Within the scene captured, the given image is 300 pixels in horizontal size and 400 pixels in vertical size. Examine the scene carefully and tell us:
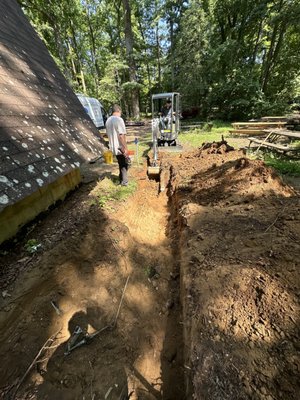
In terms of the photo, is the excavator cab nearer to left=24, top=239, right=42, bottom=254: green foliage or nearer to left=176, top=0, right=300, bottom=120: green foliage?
left=24, top=239, right=42, bottom=254: green foliage

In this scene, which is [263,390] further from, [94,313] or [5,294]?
[5,294]

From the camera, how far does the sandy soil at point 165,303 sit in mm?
1817

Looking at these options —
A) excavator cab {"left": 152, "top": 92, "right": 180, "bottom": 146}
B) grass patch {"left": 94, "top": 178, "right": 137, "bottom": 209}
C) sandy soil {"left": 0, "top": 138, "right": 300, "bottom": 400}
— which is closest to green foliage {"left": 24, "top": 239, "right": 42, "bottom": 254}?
sandy soil {"left": 0, "top": 138, "right": 300, "bottom": 400}

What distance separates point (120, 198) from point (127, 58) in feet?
61.5

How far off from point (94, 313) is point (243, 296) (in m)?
1.97

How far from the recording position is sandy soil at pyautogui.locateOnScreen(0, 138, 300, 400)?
182 cm

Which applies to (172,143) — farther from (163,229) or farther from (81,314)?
(81,314)

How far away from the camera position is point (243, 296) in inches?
86.2

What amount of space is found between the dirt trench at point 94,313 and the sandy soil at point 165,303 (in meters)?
0.01

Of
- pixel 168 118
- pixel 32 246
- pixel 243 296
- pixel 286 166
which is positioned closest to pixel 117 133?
pixel 32 246

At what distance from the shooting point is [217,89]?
652 inches

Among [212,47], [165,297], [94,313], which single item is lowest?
[165,297]

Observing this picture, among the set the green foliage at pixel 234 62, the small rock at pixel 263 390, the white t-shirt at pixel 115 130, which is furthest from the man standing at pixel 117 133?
the green foliage at pixel 234 62

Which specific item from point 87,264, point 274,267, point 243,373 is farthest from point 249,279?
point 87,264
